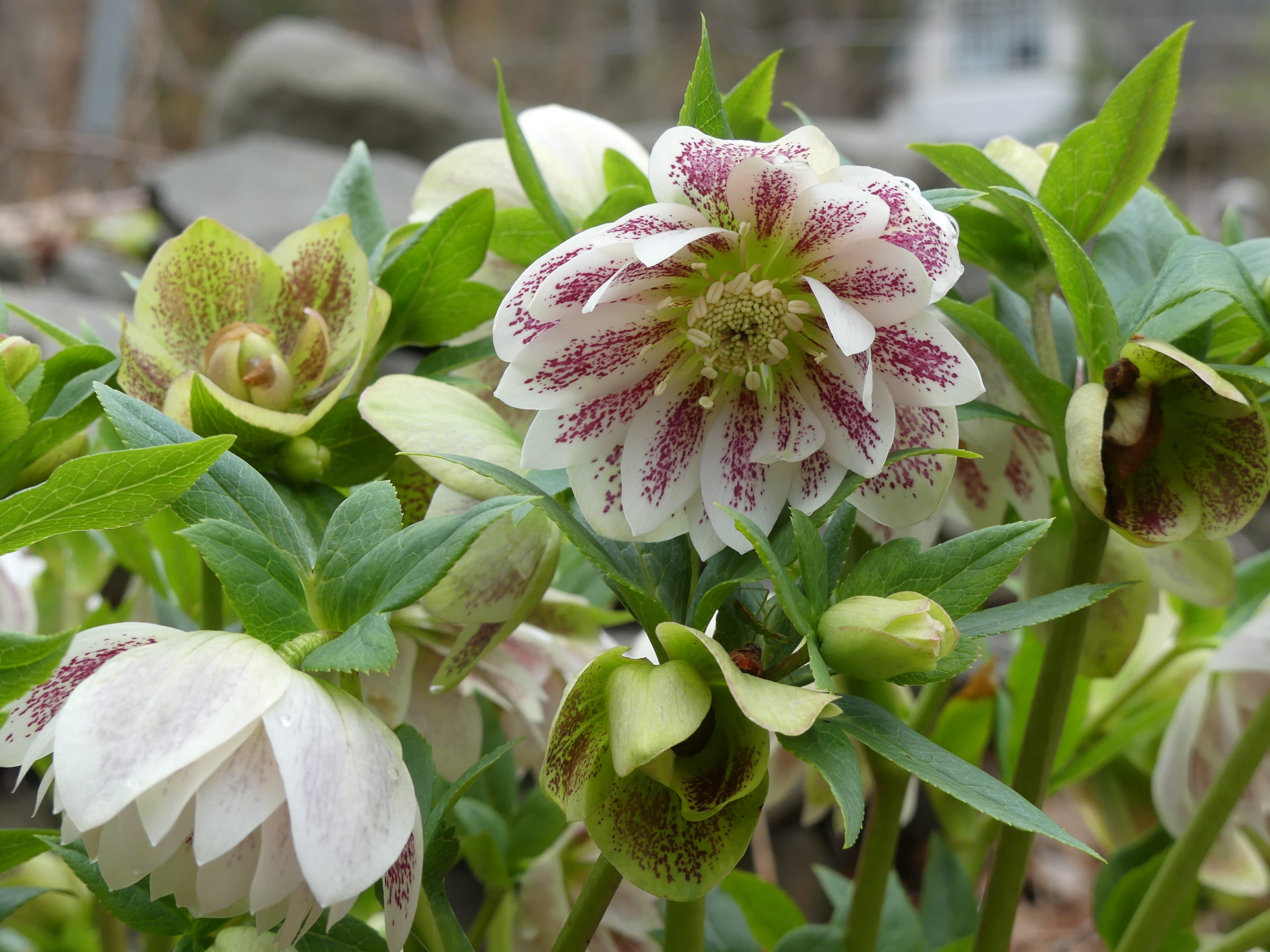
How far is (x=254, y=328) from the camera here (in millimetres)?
447

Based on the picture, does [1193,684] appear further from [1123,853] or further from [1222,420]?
[1222,420]

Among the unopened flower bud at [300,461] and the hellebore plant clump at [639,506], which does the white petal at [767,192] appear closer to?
the hellebore plant clump at [639,506]

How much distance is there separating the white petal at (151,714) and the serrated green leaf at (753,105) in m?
0.30

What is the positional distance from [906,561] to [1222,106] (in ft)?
25.0

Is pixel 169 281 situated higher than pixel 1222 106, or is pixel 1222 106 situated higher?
pixel 169 281

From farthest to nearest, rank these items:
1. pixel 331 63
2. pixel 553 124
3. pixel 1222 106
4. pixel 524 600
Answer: pixel 1222 106, pixel 331 63, pixel 553 124, pixel 524 600

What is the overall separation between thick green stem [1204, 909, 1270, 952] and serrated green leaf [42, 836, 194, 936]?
17.4 inches

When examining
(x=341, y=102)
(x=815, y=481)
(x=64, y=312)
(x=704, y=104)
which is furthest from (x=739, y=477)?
(x=341, y=102)

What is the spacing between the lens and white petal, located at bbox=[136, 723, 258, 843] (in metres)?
0.28

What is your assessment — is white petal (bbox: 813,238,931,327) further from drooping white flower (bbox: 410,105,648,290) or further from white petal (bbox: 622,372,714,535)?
drooping white flower (bbox: 410,105,648,290)

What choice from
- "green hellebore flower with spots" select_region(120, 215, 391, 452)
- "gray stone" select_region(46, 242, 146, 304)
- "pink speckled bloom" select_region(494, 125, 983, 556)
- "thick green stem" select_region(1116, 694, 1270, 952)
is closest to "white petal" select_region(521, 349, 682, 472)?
"pink speckled bloom" select_region(494, 125, 983, 556)

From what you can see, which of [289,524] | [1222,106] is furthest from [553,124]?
[1222,106]

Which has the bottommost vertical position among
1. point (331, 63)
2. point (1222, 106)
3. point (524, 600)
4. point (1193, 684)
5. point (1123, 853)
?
point (1222, 106)

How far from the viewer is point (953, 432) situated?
0.36m
